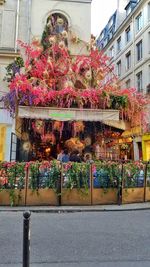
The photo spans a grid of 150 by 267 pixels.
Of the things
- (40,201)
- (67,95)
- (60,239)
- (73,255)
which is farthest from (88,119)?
(73,255)

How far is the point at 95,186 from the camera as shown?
1069 cm

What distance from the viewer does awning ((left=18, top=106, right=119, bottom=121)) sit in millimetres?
13172

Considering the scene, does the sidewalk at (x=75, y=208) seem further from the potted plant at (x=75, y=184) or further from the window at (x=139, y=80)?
the window at (x=139, y=80)

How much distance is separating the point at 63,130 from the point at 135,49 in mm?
19577

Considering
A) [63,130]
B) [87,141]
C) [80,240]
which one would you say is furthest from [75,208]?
[87,141]

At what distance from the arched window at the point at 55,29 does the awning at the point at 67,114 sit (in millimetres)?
4815

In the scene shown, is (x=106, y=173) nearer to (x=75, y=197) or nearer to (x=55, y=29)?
(x=75, y=197)

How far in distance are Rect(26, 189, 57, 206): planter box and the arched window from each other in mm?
8857

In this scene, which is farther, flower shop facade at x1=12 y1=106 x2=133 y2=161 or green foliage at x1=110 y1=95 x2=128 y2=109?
green foliage at x1=110 y1=95 x2=128 y2=109

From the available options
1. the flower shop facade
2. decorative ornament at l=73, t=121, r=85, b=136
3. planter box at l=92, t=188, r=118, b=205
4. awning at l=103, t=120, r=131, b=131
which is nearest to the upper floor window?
the flower shop facade

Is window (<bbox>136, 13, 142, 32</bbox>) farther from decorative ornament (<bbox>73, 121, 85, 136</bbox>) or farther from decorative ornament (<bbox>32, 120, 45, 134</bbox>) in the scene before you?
decorative ornament (<bbox>32, 120, 45, 134</bbox>)

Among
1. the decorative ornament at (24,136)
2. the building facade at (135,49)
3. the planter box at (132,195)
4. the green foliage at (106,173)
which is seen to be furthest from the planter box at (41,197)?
the building facade at (135,49)

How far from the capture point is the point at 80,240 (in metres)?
5.96

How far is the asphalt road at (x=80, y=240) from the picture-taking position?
4797mm
